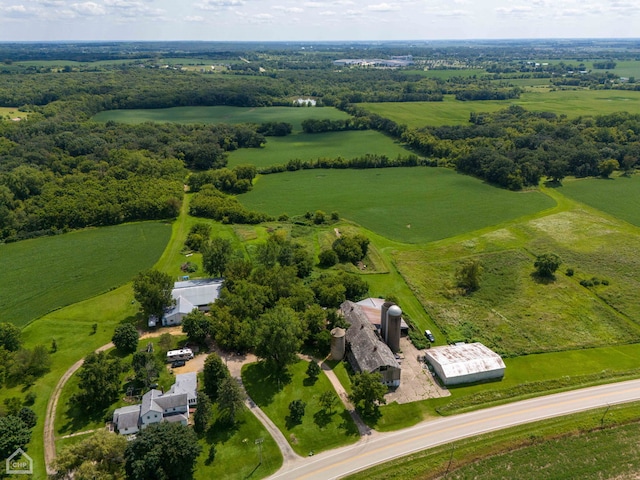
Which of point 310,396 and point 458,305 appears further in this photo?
point 458,305

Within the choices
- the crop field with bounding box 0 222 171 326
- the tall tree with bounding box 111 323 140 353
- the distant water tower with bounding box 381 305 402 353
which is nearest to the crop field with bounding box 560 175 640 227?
the distant water tower with bounding box 381 305 402 353

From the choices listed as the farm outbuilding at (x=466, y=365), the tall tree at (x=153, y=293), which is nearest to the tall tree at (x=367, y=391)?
the farm outbuilding at (x=466, y=365)

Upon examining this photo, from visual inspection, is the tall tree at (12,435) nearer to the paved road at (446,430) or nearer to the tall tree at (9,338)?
the tall tree at (9,338)

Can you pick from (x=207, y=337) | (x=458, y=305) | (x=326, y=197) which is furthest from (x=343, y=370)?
(x=326, y=197)

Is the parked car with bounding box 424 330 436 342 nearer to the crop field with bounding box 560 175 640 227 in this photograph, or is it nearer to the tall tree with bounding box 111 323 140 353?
the tall tree with bounding box 111 323 140 353

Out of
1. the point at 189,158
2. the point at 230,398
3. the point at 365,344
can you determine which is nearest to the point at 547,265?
the point at 365,344

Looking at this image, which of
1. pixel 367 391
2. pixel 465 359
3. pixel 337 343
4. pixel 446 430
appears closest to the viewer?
pixel 446 430

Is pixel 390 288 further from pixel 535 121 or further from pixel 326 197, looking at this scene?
pixel 535 121

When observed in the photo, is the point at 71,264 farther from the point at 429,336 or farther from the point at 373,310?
the point at 429,336
